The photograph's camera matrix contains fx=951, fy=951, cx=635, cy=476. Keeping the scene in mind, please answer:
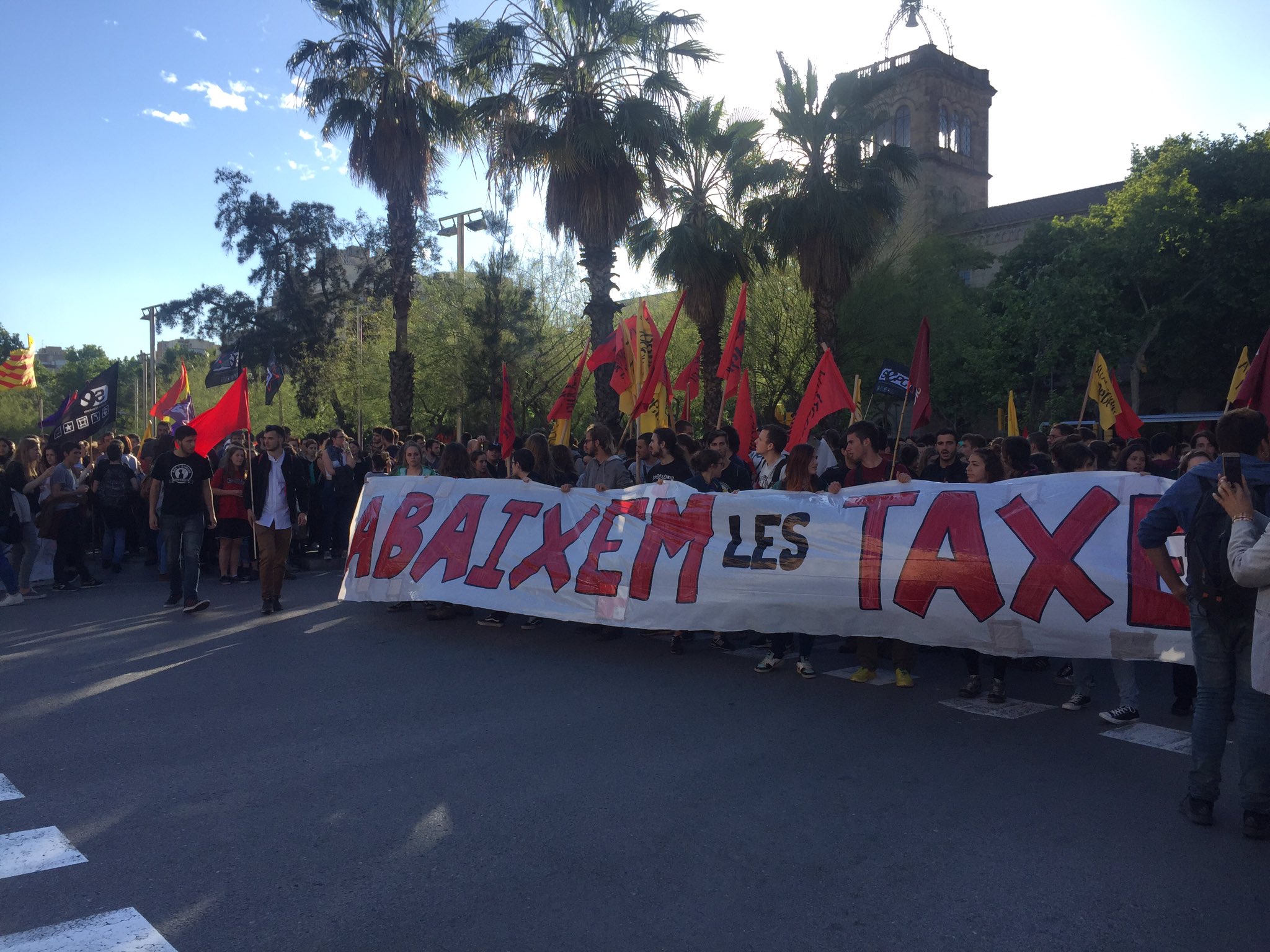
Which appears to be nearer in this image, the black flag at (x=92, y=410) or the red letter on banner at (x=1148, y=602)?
the red letter on banner at (x=1148, y=602)

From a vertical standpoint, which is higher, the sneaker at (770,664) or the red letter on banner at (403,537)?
the red letter on banner at (403,537)

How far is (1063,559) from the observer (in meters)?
5.86

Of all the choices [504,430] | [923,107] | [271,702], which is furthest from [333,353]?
[923,107]

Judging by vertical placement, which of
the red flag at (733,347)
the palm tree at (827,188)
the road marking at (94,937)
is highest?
the palm tree at (827,188)

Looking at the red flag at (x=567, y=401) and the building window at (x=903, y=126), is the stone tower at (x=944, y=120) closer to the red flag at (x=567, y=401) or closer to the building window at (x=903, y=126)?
the building window at (x=903, y=126)

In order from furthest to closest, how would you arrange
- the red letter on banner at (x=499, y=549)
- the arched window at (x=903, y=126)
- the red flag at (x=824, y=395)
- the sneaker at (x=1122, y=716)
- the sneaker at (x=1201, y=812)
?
the arched window at (x=903, y=126) < the red flag at (x=824, y=395) < the red letter on banner at (x=499, y=549) < the sneaker at (x=1122, y=716) < the sneaker at (x=1201, y=812)

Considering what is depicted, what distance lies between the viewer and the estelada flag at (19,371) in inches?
998

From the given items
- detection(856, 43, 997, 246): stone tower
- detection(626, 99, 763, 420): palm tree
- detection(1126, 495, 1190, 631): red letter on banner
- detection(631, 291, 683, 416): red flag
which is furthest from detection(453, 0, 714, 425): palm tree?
detection(856, 43, 997, 246): stone tower

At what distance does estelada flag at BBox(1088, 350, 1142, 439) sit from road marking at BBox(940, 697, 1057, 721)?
8.69 meters

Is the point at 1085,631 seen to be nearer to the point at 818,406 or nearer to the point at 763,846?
the point at 763,846

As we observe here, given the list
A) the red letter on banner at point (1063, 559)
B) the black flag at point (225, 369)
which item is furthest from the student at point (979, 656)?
the black flag at point (225, 369)

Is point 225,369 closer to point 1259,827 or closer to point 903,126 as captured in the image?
point 1259,827

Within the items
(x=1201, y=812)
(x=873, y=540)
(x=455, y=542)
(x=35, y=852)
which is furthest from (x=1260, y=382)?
(x=35, y=852)

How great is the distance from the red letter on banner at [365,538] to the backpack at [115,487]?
481 centimetres
